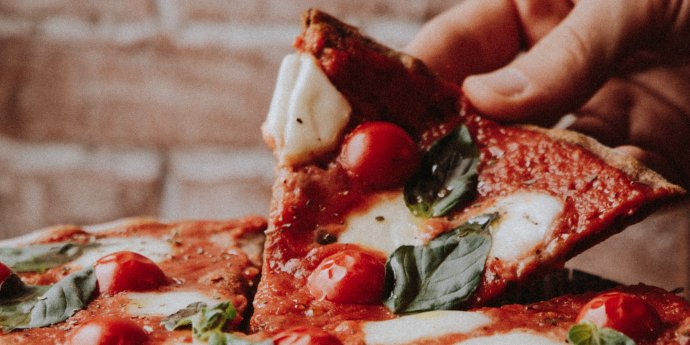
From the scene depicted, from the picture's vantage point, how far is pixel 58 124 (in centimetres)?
269

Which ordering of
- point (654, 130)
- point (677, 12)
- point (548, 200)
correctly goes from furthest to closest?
1. point (654, 130)
2. point (677, 12)
3. point (548, 200)

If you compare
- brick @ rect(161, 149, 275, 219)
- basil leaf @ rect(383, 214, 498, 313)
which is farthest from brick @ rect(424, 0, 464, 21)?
basil leaf @ rect(383, 214, 498, 313)

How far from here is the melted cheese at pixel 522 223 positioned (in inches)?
44.3

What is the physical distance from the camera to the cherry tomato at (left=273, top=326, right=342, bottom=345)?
3.05 feet

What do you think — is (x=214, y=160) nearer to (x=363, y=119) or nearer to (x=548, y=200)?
(x=363, y=119)

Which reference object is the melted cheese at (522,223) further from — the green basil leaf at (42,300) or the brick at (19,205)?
the brick at (19,205)

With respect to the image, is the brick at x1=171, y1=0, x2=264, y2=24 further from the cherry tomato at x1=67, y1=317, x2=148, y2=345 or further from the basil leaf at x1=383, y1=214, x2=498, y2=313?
the cherry tomato at x1=67, y1=317, x2=148, y2=345

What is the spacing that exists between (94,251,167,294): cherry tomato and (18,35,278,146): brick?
4.49 ft

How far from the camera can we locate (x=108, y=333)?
0.96m

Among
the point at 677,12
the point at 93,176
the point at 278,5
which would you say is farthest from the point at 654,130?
the point at 93,176

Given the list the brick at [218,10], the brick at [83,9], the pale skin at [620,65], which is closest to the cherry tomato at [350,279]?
the pale skin at [620,65]

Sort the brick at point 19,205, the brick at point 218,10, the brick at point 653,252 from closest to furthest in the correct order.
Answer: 1. the brick at point 653,252
2. the brick at point 218,10
3. the brick at point 19,205

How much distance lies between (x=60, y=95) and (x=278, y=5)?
2.77 feet

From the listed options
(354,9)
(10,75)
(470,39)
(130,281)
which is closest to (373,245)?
(130,281)
